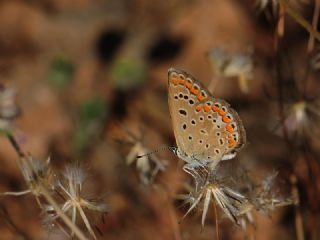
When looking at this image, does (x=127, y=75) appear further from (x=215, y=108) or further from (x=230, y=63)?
(x=215, y=108)

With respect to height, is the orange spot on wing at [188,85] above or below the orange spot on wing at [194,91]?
above

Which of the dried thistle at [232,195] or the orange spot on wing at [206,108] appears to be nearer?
the dried thistle at [232,195]

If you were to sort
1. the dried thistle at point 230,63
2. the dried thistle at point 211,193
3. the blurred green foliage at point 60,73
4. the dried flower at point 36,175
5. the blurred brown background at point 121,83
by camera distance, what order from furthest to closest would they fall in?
1. the blurred green foliage at point 60,73
2. the blurred brown background at point 121,83
3. the dried thistle at point 230,63
4. the dried flower at point 36,175
5. the dried thistle at point 211,193

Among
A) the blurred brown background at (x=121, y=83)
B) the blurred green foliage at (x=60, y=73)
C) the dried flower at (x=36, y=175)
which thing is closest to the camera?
the dried flower at (x=36, y=175)

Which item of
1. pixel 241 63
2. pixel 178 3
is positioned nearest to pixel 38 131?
pixel 178 3

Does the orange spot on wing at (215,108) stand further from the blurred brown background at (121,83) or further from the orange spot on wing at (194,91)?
the blurred brown background at (121,83)

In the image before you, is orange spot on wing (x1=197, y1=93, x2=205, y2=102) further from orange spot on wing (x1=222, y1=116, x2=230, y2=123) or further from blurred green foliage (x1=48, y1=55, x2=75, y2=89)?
blurred green foliage (x1=48, y1=55, x2=75, y2=89)

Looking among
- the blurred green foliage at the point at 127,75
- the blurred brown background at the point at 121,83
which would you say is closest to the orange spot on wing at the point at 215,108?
the blurred brown background at the point at 121,83
